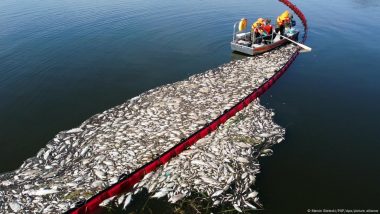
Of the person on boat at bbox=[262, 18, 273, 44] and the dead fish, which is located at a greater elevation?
the person on boat at bbox=[262, 18, 273, 44]

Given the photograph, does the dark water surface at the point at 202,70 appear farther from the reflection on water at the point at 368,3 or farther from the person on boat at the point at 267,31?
the person on boat at the point at 267,31

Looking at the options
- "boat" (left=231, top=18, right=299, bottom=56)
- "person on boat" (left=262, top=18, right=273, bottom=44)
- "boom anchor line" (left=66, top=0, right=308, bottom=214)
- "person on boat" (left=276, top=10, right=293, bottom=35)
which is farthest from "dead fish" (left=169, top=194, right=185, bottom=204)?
"person on boat" (left=276, top=10, right=293, bottom=35)

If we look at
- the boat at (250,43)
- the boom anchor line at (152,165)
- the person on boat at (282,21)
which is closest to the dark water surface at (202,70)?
the boat at (250,43)

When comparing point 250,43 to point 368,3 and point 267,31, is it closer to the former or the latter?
point 267,31

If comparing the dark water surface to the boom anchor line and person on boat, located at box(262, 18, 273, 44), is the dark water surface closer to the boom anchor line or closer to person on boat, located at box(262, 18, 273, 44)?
the boom anchor line

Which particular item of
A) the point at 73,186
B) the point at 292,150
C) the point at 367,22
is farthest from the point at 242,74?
the point at 367,22

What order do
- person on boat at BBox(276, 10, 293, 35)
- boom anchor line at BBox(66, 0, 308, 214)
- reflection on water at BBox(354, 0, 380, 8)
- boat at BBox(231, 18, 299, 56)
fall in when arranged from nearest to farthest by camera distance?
boom anchor line at BBox(66, 0, 308, 214)
boat at BBox(231, 18, 299, 56)
person on boat at BBox(276, 10, 293, 35)
reflection on water at BBox(354, 0, 380, 8)
